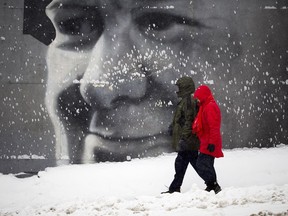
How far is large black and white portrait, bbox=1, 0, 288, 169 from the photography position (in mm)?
6676

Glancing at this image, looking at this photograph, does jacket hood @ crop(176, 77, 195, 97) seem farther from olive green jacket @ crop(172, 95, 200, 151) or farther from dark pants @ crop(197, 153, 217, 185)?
dark pants @ crop(197, 153, 217, 185)

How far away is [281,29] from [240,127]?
1.80m

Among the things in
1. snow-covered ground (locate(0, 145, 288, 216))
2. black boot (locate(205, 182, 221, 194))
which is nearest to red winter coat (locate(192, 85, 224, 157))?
black boot (locate(205, 182, 221, 194))

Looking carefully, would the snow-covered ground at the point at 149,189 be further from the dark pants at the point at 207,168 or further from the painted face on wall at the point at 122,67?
the painted face on wall at the point at 122,67

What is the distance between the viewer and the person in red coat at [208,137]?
464 cm

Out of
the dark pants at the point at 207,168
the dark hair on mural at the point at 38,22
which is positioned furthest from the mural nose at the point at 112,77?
the dark pants at the point at 207,168

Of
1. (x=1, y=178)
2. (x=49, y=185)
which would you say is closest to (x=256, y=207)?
(x=49, y=185)

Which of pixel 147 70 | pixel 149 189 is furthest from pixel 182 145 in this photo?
pixel 147 70

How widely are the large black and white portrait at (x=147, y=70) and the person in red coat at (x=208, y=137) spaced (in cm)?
194

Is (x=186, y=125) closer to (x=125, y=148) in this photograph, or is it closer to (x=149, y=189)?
(x=149, y=189)

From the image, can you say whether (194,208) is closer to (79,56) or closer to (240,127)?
(240,127)

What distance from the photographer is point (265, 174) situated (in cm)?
573

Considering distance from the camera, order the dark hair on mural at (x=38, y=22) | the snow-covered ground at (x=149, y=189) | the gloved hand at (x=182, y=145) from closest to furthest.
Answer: the snow-covered ground at (x=149, y=189) < the gloved hand at (x=182, y=145) < the dark hair on mural at (x=38, y=22)

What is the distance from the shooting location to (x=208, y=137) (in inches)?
186
